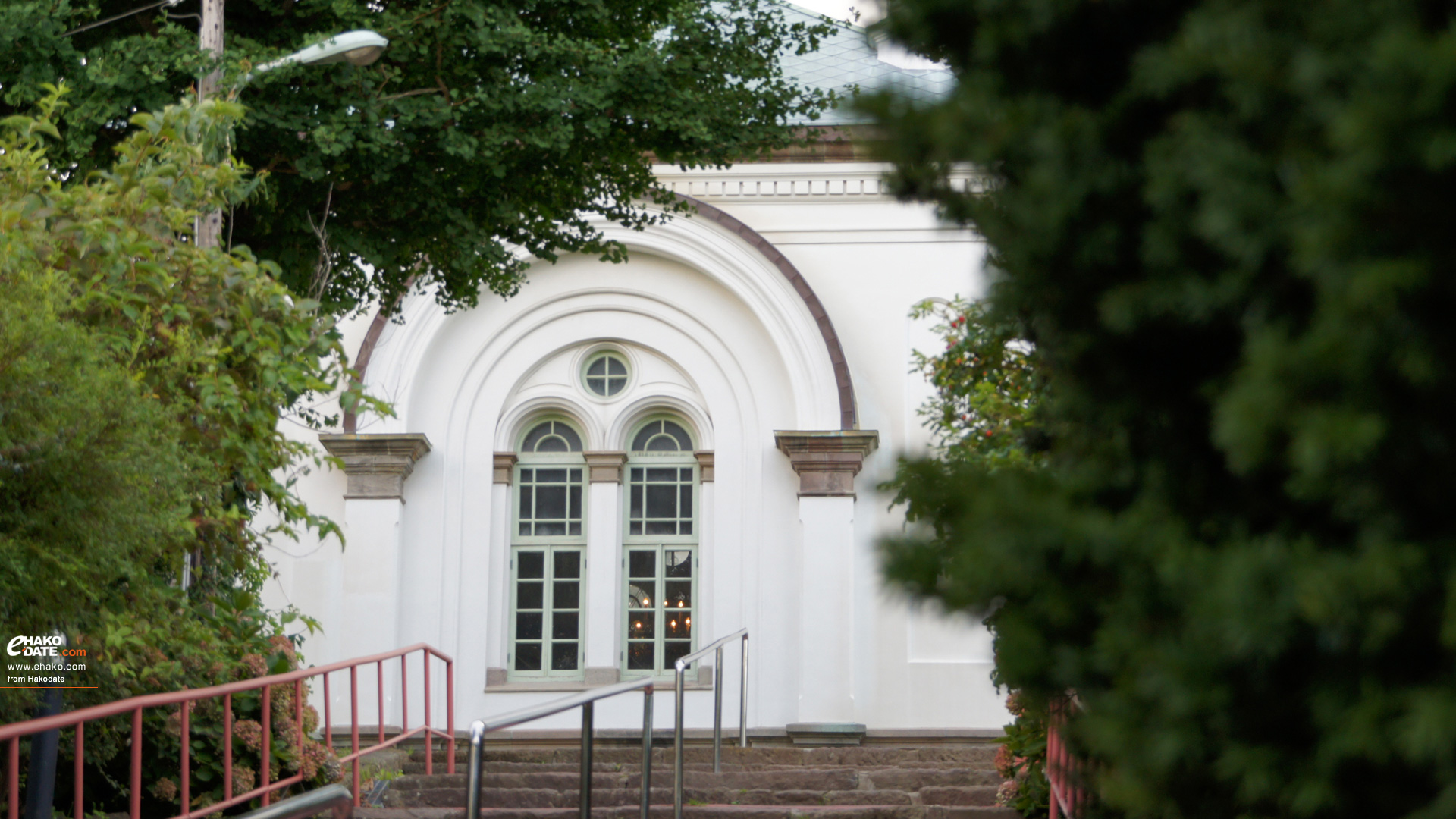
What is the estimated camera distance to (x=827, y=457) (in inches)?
575

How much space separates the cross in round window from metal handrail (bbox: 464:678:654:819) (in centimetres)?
952

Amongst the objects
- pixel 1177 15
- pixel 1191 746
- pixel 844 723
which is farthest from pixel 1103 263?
pixel 844 723

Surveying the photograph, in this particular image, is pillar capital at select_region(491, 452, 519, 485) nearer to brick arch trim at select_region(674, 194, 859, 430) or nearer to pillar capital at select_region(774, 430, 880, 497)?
pillar capital at select_region(774, 430, 880, 497)

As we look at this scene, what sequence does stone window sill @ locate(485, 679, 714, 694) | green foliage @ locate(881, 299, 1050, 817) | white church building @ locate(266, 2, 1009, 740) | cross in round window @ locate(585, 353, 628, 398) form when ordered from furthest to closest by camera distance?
cross in round window @ locate(585, 353, 628, 398) → stone window sill @ locate(485, 679, 714, 694) → white church building @ locate(266, 2, 1009, 740) → green foliage @ locate(881, 299, 1050, 817)

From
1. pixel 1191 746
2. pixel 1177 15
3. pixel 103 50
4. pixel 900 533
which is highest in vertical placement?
pixel 103 50

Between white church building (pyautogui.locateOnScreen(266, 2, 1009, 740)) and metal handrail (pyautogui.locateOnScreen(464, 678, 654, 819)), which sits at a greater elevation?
white church building (pyautogui.locateOnScreen(266, 2, 1009, 740))

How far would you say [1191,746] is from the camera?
136cm

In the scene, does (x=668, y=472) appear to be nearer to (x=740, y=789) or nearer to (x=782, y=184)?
(x=782, y=184)

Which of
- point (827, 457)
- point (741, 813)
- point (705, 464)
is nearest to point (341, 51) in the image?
point (741, 813)

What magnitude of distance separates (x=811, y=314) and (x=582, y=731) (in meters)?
9.76

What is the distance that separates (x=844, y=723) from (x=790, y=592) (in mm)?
1475

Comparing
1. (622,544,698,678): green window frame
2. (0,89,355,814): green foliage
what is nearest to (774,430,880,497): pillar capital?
(622,544,698,678): green window frame

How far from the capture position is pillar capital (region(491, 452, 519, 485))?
51.1 ft

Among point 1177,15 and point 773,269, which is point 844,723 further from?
point 1177,15
